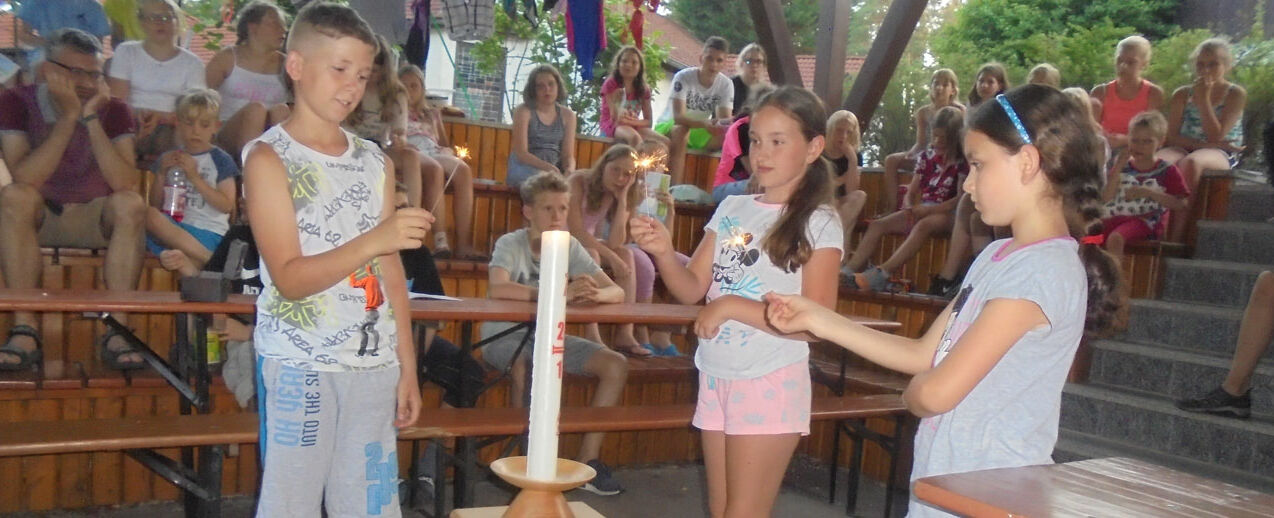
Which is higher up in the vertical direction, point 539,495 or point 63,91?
point 63,91

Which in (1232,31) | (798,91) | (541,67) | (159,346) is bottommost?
(159,346)

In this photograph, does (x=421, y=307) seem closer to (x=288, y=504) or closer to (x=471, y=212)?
(x=288, y=504)

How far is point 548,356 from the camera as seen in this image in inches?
40.8

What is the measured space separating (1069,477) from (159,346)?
13.6ft

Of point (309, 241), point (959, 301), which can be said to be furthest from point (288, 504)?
point (959, 301)

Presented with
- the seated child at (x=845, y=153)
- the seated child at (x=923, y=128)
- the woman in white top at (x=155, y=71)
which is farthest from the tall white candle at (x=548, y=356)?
the seated child at (x=923, y=128)

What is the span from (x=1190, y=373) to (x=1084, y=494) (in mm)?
4099

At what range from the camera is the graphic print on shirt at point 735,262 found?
2492 millimetres

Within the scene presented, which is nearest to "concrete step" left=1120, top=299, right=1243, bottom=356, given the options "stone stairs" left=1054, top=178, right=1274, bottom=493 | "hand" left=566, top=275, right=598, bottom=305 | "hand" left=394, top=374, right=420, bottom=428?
"stone stairs" left=1054, top=178, right=1274, bottom=493

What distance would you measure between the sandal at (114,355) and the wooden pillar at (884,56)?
5.42 metres

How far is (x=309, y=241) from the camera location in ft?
6.66

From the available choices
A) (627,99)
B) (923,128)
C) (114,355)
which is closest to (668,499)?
(114,355)

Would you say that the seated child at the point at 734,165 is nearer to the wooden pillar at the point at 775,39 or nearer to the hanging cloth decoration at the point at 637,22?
the wooden pillar at the point at 775,39

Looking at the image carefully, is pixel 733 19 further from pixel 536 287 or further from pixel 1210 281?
pixel 536 287
